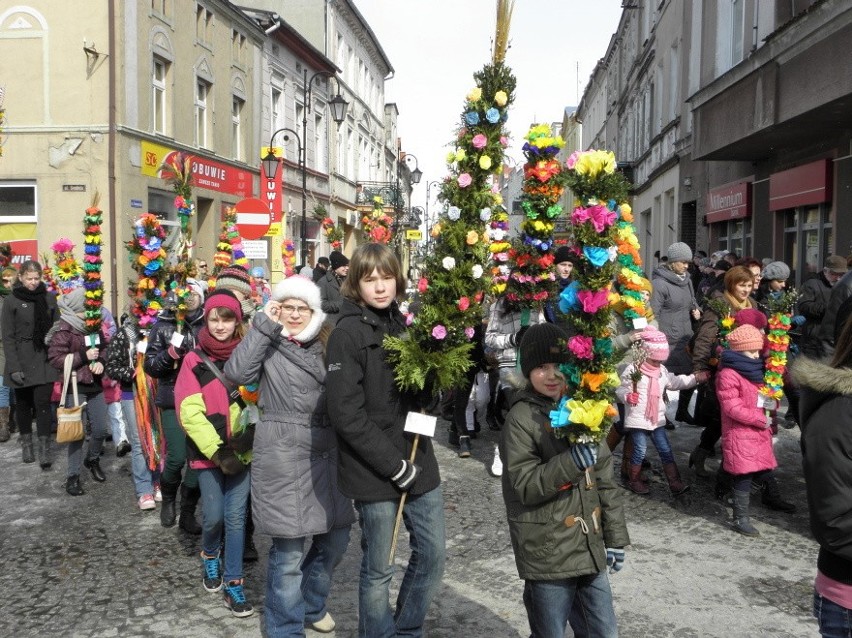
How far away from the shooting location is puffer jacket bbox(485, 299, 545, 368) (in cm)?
773

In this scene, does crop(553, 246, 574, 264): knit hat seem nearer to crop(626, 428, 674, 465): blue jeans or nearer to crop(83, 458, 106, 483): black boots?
crop(626, 428, 674, 465): blue jeans

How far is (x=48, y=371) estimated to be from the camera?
8.46m

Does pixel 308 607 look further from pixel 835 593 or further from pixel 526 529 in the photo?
pixel 835 593

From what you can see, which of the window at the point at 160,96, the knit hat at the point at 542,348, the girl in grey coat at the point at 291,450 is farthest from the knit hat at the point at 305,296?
the window at the point at 160,96

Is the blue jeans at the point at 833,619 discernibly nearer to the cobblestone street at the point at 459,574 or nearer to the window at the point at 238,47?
the cobblestone street at the point at 459,574

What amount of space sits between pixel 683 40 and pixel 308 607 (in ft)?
72.7

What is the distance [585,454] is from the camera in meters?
3.09

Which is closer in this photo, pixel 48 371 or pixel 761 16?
pixel 48 371

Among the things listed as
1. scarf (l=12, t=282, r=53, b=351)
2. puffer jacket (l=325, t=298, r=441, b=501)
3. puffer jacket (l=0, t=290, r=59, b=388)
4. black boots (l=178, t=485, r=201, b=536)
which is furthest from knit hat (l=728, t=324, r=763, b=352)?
scarf (l=12, t=282, r=53, b=351)

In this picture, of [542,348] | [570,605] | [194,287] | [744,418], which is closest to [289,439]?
[542,348]

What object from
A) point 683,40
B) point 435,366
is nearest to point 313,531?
point 435,366

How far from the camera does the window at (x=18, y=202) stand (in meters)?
19.0

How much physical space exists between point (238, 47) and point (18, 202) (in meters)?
10.2

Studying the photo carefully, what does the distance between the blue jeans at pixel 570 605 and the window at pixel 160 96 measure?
→ 1993 centimetres
